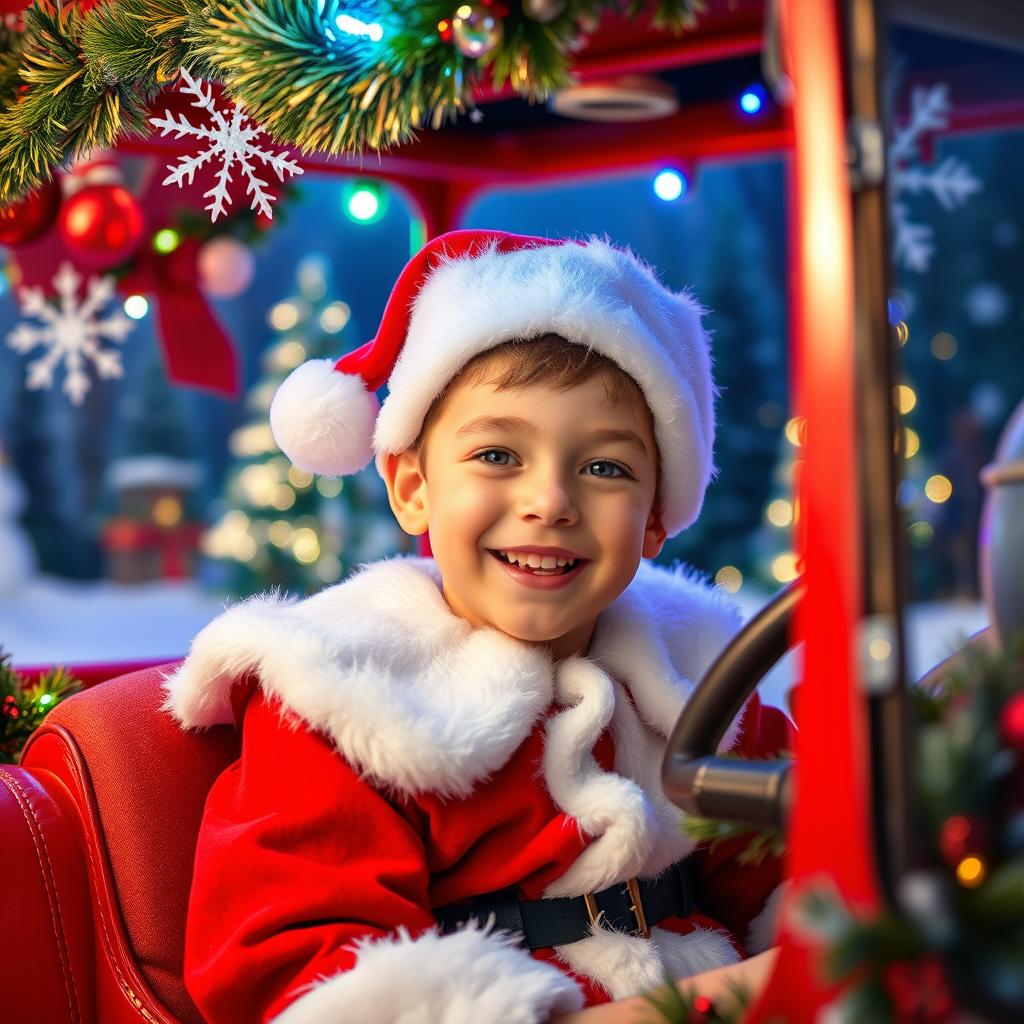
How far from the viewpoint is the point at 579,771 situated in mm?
1150

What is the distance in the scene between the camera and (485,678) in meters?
1.15

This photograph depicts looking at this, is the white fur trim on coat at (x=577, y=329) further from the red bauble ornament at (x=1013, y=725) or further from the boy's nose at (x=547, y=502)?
the red bauble ornament at (x=1013, y=725)

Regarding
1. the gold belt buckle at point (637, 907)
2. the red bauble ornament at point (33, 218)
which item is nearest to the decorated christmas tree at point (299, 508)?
the red bauble ornament at point (33, 218)

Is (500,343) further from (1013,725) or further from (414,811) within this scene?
(1013,725)

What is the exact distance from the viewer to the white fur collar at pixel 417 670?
3.48 feet

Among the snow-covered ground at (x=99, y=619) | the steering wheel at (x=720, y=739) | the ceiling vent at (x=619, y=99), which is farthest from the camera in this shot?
the snow-covered ground at (x=99, y=619)

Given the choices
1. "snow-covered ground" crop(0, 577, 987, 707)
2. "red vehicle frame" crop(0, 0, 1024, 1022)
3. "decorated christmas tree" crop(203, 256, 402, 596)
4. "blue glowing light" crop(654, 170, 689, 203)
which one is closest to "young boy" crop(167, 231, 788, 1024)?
"red vehicle frame" crop(0, 0, 1024, 1022)

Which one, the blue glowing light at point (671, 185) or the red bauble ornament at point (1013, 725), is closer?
the red bauble ornament at point (1013, 725)

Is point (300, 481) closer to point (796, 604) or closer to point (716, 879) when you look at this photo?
point (716, 879)

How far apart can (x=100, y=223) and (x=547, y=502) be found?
149 cm

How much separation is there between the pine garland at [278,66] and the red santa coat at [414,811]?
0.43 m

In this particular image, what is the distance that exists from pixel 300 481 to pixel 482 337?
512 centimetres

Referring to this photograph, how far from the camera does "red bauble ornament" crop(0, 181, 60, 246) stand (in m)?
2.23

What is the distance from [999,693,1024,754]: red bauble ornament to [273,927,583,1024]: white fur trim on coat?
43 centimetres
